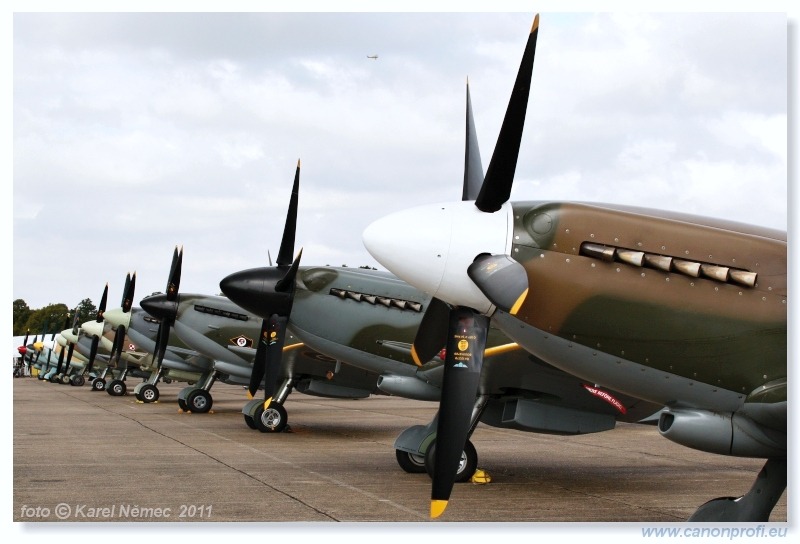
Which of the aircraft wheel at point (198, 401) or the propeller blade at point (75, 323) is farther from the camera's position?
the propeller blade at point (75, 323)

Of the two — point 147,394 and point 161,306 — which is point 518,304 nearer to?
point 161,306

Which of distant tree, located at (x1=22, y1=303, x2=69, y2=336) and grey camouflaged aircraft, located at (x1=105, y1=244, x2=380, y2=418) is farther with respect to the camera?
distant tree, located at (x1=22, y1=303, x2=69, y2=336)

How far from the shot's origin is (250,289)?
45.1 feet

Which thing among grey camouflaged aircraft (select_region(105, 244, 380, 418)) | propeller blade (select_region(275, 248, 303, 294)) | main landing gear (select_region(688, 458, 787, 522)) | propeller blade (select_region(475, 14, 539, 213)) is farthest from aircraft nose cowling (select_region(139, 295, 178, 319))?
main landing gear (select_region(688, 458, 787, 522))

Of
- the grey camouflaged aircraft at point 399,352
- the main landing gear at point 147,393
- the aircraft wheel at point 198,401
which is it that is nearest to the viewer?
the grey camouflaged aircraft at point 399,352

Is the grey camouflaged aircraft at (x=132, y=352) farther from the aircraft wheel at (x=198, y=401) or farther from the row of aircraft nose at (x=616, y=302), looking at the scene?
the row of aircraft nose at (x=616, y=302)

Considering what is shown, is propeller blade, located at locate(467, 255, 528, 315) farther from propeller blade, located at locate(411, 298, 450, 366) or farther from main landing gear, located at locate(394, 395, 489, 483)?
main landing gear, located at locate(394, 395, 489, 483)

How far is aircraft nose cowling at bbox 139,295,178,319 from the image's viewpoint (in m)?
20.4

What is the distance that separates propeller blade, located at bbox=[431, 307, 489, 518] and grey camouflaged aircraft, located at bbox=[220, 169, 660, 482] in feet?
4.98

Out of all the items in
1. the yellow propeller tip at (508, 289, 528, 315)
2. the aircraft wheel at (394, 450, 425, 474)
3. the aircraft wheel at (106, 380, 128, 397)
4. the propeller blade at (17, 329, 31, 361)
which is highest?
Answer: the yellow propeller tip at (508, 289, 528, 315)

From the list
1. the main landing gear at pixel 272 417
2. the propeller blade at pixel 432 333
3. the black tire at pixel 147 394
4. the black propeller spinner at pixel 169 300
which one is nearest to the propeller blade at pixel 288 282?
Result: the main landing gear at pixel 272 417

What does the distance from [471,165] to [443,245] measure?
6.10 feet

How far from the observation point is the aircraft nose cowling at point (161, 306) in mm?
Result: 20391

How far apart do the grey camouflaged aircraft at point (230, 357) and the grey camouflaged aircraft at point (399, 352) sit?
791mm
